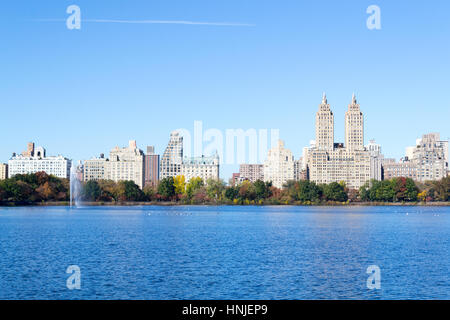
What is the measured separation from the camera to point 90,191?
163000mm

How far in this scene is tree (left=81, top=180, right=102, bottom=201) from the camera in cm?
16325

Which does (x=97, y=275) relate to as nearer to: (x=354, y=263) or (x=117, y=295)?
(x=117, y=295)

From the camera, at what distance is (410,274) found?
106 feet

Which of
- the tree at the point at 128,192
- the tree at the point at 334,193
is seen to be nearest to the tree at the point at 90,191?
the tree at the point at 128,192

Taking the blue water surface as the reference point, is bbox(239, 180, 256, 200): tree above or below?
above

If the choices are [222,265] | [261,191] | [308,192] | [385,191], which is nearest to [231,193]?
[261,191]

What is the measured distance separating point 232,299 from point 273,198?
157865 millimetres

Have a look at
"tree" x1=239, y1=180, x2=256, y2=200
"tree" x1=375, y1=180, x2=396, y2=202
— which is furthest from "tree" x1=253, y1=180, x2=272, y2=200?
"tree" x1=375, y1=180, x2=396, y2=202

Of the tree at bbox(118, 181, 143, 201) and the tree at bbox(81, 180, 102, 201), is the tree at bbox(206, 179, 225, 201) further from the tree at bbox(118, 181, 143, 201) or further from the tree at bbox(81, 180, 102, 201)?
the tree at bbox(81, 180, 102, 201)

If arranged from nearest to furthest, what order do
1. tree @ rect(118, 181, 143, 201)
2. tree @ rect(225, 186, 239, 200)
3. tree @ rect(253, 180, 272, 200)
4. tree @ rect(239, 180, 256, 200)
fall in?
1. tree @ rect(118, 181, 143, 201)
2. tree @ rect(225, 186, 239, 200)
3. tree @ rect(239, 180, 256, 200)
4. tree @ rect(253, 180, 272, 200)

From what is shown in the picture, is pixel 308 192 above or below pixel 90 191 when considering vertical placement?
below

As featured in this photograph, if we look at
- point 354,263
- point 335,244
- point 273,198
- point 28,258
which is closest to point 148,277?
point 28,258

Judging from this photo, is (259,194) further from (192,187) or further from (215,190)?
(192,187)

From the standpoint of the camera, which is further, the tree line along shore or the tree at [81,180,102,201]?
the tree line along shore
